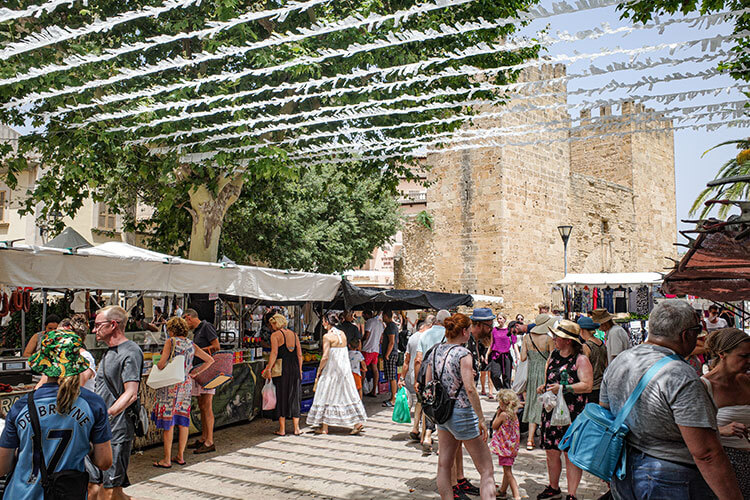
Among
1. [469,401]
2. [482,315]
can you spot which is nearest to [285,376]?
[482,315]

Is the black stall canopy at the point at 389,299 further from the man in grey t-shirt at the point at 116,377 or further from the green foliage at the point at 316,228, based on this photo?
the green foliage at the point at 316,228

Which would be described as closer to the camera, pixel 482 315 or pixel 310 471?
pixel 482 315

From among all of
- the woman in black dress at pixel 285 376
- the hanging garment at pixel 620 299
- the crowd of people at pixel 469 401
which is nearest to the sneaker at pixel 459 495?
the crowd of people at pixel 469 401

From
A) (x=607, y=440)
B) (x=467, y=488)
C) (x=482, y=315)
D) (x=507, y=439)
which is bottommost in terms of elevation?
(x=467, y=488)

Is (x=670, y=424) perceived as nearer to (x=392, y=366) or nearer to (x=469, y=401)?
(x=469, y=401)

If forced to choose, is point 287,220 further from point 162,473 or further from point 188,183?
point 162,473

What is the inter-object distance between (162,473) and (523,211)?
15998 millimetres

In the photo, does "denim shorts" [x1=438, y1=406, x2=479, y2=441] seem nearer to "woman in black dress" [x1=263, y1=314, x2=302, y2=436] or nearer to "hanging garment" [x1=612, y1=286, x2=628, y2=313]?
"woman in black dress" [x1=263, y1=314, x2=302, y2=436]

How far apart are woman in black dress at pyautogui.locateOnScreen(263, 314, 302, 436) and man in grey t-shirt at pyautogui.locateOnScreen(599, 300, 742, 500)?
228 inches

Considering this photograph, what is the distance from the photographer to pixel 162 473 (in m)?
6.11

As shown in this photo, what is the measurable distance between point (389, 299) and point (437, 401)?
603 cm

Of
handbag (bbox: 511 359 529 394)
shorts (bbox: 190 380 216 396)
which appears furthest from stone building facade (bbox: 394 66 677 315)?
shorts (bbox: 190 380 216 396)

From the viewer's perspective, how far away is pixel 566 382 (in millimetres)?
4938

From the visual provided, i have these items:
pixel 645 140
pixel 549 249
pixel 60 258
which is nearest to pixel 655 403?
pixel 60 258
